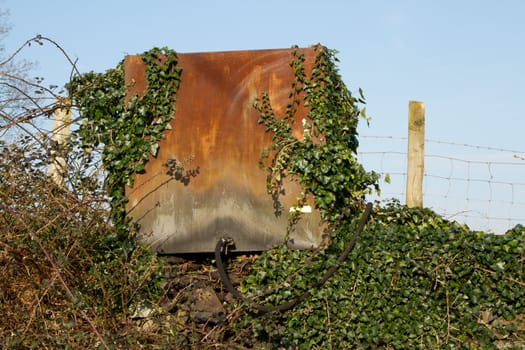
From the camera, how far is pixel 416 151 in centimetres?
764

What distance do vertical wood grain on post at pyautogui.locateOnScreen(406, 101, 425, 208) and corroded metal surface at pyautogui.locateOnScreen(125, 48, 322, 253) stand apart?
137 centimetres

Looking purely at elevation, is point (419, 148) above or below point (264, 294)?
above

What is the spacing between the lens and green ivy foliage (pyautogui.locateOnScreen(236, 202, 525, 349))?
640 centimetres

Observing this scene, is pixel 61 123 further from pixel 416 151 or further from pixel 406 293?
pixel 406 293

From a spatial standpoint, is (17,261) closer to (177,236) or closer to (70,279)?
(70,279)

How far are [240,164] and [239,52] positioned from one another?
111cm

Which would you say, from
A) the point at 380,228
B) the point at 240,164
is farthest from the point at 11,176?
the point at 380,228

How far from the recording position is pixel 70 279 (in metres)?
6.36

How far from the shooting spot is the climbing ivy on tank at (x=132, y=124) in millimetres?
7102

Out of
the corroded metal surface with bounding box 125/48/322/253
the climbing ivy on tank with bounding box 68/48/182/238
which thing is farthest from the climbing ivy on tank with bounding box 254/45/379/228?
the climbing ivy on tank with bounding box 68/48/182/238

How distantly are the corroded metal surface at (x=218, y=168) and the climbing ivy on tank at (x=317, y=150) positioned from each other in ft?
0.24

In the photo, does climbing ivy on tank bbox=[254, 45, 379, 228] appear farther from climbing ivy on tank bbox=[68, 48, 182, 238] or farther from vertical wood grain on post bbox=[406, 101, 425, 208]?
climbing ivy on tank bbox=[68, 48, 182, 238]

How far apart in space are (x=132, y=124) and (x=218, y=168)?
3.28ft

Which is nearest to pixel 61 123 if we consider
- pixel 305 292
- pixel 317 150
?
pixel 317 150
